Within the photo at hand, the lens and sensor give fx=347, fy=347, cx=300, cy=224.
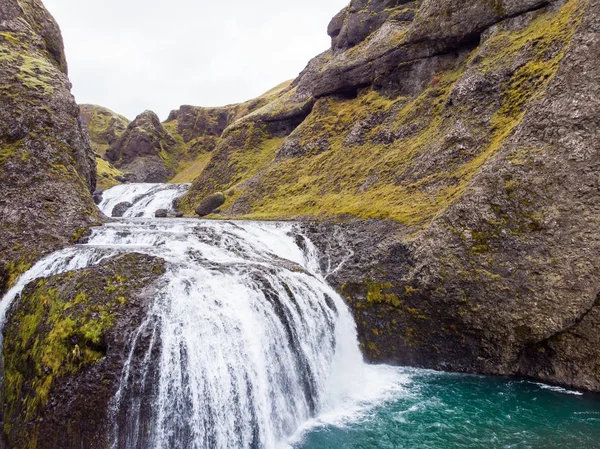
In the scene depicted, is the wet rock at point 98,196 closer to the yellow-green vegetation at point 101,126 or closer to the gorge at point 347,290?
the gorge at point 347,290

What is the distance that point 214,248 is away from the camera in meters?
16.8

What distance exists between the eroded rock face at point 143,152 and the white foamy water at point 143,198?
25749mm

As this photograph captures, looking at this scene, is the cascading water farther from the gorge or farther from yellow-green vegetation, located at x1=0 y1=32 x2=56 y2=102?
yellow-green vegetation, located at x1=0 y1=32 x2=56 y2=102

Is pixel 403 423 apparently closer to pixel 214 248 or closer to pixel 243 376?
pixel 243 376

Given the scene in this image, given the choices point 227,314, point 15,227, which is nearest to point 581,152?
point 227,314

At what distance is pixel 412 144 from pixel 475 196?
39.5 ft

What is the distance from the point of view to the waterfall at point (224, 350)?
903 cm

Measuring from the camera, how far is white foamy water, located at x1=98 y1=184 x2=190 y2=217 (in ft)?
143

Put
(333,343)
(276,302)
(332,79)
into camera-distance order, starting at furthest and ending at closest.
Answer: (332,79) < (333,343) < (276,302)

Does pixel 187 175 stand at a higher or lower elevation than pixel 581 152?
higher

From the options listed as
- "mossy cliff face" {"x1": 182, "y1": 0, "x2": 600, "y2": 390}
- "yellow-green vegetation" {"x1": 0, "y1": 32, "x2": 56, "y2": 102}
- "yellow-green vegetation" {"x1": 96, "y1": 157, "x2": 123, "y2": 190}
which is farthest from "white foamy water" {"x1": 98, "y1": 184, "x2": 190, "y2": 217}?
"yellow-green vegetation" {"x1": 0, "y1": 32, "x2": 56, "y2": 102}

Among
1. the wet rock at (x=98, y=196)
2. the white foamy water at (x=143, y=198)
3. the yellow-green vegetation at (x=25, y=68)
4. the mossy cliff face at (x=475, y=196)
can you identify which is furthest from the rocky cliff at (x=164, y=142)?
the mossy cliff face at (x=475, y=196)

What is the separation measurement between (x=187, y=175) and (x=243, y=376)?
73.6 meters

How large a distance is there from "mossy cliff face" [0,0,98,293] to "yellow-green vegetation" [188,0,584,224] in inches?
554
